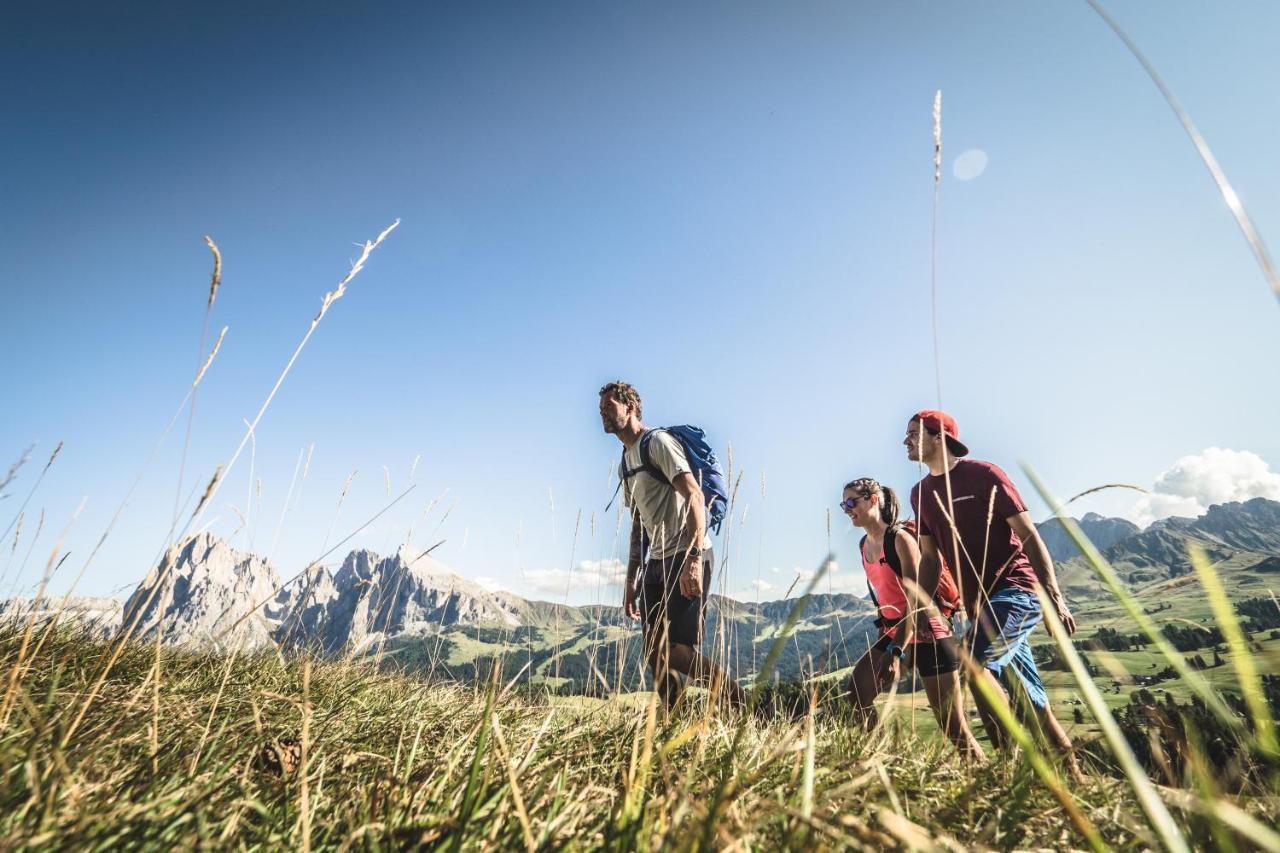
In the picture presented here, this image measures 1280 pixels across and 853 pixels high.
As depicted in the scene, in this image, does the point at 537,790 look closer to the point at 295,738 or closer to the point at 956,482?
the point at 295,738

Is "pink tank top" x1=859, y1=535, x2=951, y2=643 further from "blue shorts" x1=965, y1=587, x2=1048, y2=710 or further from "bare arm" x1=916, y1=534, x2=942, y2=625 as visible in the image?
"blue shorts" x1=965, y1=587, x2=1048, y2=710

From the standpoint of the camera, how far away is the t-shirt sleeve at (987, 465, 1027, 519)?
4.25 m

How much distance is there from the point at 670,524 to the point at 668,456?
0.57 m

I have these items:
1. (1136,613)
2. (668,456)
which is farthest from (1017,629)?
(1136,613)

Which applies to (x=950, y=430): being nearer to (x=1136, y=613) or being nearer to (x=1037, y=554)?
(x=1037, y=554)

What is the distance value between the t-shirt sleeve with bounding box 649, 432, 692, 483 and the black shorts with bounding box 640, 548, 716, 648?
69 centimetres

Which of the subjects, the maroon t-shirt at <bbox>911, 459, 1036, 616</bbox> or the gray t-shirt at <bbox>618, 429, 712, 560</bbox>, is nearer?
the maroon t-shirt at <bbox>911, 459, 1036, 616</bbox>

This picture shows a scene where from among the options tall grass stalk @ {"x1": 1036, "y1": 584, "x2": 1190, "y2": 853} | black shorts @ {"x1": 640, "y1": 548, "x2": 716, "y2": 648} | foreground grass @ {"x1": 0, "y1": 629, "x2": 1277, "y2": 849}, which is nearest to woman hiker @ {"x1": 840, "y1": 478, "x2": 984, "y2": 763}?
foreground grass @ {"x1": 0, "y1": 629, "x2": 1277, "y2": 849}

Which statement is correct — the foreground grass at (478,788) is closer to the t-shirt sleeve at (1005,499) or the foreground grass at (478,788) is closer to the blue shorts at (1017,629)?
the blue shorts at (1017,629)

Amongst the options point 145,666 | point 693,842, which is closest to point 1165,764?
point 693,842

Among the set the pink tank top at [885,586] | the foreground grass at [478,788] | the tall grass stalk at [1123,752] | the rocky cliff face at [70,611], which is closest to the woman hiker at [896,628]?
the pink tank top at [885,586]

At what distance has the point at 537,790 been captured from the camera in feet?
5.24

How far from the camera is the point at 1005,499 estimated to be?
4250 mm

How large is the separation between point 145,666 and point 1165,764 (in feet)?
14.9
